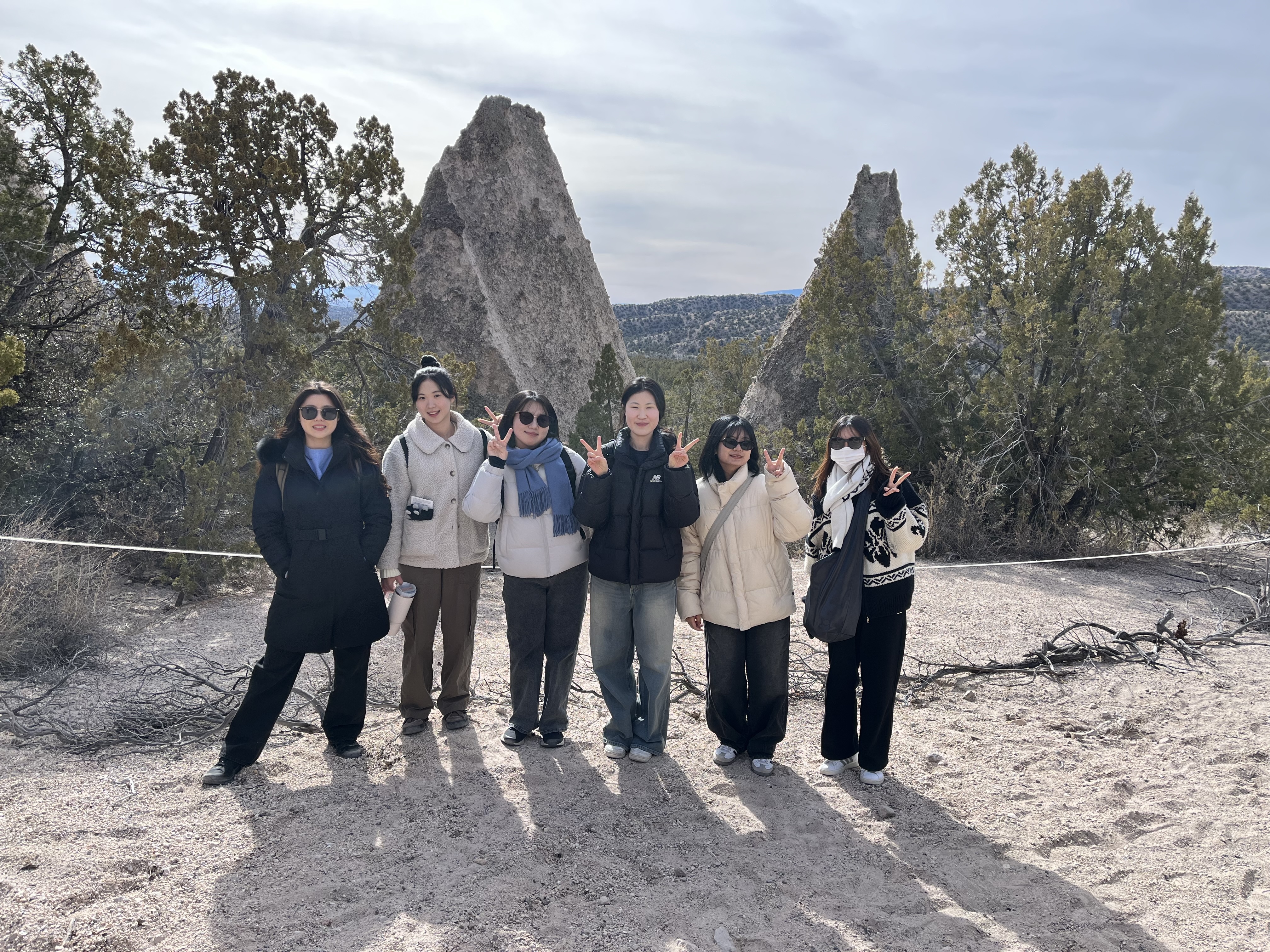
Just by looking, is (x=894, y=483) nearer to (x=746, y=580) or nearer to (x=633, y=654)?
(x=746, y=580)

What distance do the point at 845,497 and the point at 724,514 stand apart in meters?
0.49

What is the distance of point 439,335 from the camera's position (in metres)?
16.2

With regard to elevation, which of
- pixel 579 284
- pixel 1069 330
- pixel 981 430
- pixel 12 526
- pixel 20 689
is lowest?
pixel 20 689

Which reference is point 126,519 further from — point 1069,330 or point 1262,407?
point 1262,407

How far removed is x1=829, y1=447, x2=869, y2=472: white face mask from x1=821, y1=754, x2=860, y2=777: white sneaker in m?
1.25

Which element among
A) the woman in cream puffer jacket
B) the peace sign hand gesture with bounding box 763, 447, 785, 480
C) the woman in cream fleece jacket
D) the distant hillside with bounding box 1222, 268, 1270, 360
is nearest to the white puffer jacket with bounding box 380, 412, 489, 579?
the woman in cream fleece jacket

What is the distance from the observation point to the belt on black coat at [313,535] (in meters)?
3.24

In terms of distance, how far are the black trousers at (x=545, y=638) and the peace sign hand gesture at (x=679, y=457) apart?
690 millimetres

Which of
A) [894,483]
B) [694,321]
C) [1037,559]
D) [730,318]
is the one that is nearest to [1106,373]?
[1037,559]

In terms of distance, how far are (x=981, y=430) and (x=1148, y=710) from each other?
217 inches

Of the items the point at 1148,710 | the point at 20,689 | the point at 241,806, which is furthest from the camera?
the point at 20,689

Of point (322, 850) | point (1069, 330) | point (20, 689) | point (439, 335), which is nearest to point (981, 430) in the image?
point (1069, 330)

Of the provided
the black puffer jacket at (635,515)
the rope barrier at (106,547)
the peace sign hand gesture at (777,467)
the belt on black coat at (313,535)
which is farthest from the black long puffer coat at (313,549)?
the peace sign hand gesture at (777,467)

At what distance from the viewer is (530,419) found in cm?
346
